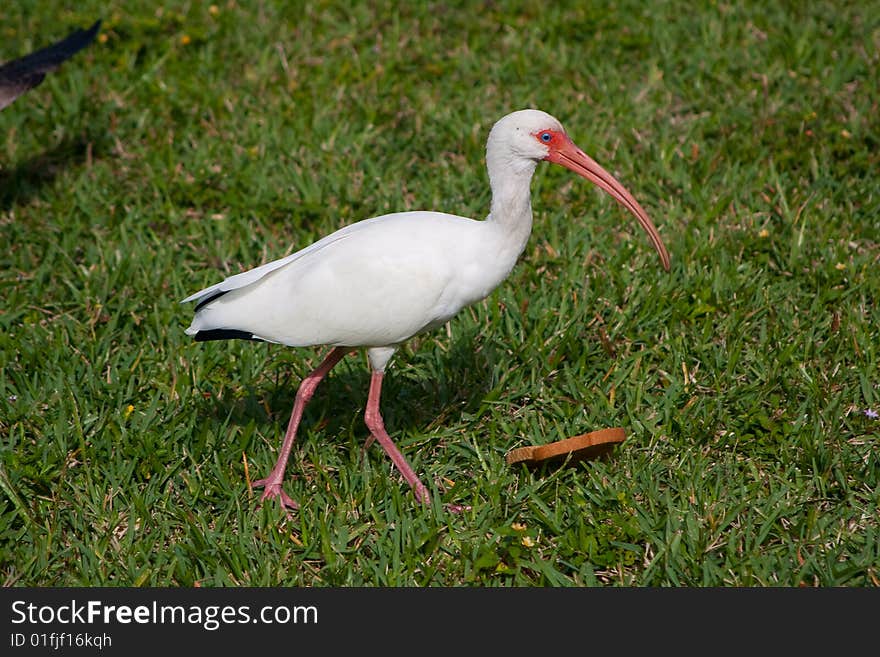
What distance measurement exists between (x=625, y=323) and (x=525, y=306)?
19.2 inches

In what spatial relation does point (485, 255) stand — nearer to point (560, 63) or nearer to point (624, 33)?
point (560, 63)

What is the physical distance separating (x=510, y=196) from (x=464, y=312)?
1265mm

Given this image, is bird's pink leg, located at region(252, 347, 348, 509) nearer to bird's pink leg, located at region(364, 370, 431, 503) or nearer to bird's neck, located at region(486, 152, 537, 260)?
bird's pink leg, located at region(364, 370, 431, 503)

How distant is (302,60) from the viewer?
702 centimetres

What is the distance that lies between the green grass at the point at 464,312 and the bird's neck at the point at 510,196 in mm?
941

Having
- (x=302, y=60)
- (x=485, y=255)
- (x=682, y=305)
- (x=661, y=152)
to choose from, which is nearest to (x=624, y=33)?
(x=661, y=152)

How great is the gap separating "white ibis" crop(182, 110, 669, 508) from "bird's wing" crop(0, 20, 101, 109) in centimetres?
247

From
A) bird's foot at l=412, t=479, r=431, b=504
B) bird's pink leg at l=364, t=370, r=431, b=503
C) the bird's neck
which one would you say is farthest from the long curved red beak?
bird's foot at l=412, t=479, r=431, b=504

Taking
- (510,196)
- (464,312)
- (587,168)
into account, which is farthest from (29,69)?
(587,168)

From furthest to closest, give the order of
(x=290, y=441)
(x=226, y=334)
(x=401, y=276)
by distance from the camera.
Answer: (x=290, y=441), (x=226, y=334), (x=401, y=276)

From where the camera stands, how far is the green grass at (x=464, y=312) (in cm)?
378

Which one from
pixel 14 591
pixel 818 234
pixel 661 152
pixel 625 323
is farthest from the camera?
pixel 661 152

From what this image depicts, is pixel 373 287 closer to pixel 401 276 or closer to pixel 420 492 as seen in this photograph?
pixel 401 276

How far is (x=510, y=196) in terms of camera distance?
378cm
